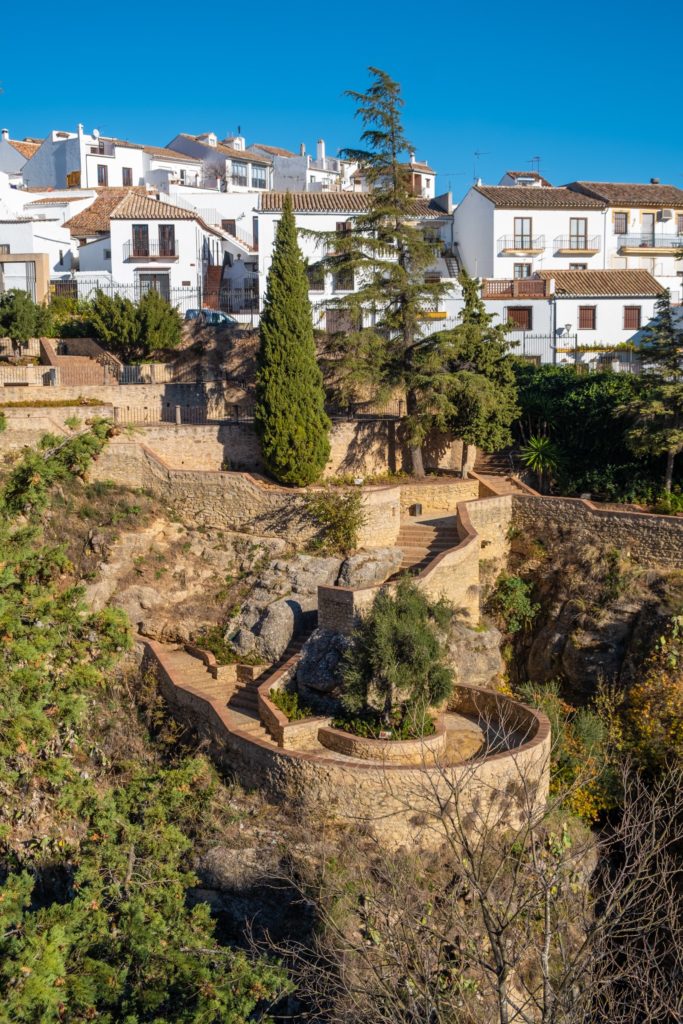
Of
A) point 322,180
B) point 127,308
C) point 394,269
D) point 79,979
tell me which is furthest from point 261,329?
point 322,180

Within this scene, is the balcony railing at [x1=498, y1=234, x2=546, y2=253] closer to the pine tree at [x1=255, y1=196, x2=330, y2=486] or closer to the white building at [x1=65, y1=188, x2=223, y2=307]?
the white building at [x1=65, y1=188, x2=223, y2=307]

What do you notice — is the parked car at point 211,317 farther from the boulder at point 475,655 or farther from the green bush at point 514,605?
the boulder at point 475,655

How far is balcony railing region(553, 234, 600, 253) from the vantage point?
3438 centimetres

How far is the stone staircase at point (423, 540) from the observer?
67.2 ft

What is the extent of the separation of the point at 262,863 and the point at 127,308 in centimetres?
1866

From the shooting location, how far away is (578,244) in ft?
114

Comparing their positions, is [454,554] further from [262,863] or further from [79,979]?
[79,979]

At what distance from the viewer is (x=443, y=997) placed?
9.98m

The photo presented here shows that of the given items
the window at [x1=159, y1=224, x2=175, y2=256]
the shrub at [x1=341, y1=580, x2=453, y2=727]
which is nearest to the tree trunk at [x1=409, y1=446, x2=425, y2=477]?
the shrub at [x1=341, y1=580, x2=453, y2=727]

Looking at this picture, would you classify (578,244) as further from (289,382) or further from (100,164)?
(100,164)

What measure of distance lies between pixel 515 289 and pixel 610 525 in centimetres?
1224

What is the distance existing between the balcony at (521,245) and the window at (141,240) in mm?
11869

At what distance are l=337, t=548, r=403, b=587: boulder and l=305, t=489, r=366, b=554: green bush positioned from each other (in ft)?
1.19

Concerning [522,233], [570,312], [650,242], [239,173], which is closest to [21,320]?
[570,312]
